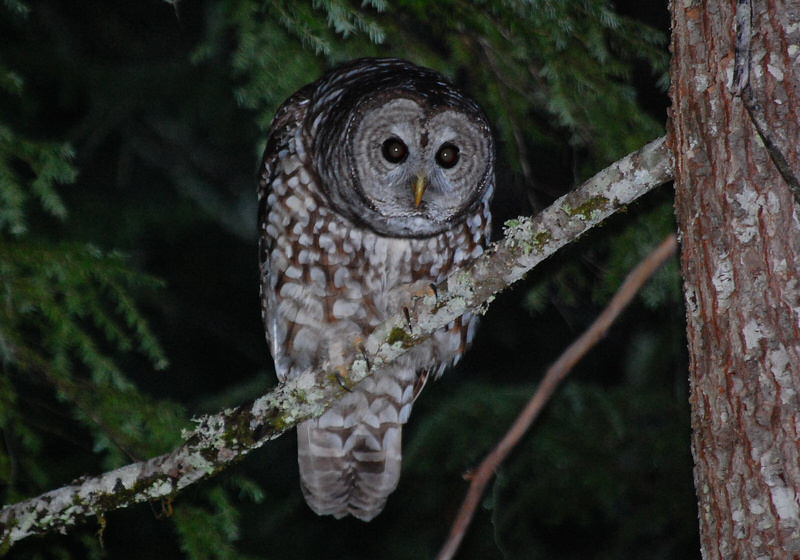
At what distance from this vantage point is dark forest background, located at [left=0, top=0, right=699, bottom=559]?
2668mm

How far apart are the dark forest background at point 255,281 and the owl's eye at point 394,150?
0.41 metres

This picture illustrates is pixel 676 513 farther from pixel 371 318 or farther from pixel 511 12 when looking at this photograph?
pixel 511 12

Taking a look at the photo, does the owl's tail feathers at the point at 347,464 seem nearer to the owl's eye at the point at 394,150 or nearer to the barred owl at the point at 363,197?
the barred owl at the point at 363,197

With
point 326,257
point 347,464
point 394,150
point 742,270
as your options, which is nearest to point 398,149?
point 394,150

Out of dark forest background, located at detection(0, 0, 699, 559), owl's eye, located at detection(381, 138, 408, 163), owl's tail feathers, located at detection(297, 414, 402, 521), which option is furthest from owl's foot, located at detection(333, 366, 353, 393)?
owl's tail feathers, located at detection(297, 414, 402, 521)

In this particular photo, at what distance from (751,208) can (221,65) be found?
3.54m

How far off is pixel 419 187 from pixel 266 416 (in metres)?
0.98

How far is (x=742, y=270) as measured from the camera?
62.5 inches

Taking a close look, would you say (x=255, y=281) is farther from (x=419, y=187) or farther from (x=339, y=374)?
(x=339, y=374)

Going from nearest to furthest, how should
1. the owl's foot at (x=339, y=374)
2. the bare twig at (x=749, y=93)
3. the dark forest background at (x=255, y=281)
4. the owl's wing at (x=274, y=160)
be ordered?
the bare twig at (x=749, y=93)
the owl's foot at (x=339, y=374)
the dark forest background at (x=255, y=281)
the owl's wing at (x=274, y=160)

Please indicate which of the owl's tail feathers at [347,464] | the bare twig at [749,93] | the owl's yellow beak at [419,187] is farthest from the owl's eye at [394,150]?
the bare twig at [749,93]

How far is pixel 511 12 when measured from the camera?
276 cm

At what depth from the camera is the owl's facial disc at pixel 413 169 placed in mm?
2924

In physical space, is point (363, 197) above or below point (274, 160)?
below
